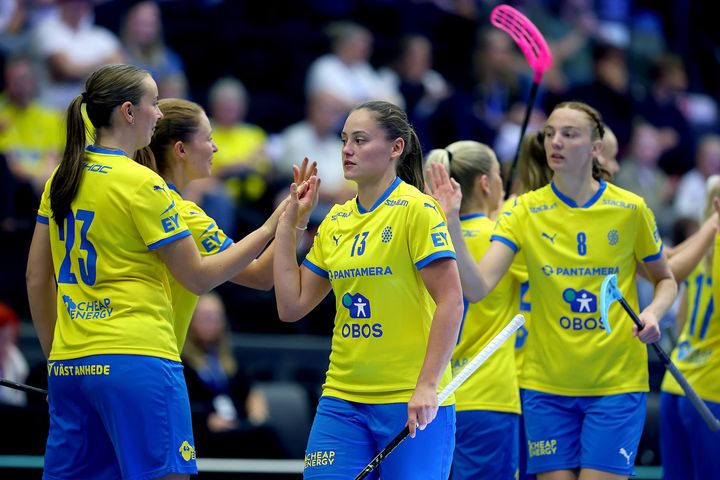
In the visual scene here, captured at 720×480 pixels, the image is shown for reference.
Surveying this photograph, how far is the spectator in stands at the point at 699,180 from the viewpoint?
486 inches

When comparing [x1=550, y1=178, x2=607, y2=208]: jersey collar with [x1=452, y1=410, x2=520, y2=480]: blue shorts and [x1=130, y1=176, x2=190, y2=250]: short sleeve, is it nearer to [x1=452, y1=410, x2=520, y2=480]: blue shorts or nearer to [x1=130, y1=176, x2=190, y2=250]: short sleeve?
[x1=452, y1=410, x2=520, y2=480]: blue shorts

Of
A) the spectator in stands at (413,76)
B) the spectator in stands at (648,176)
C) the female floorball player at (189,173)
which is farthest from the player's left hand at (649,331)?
the spectator in stands at (413,76)

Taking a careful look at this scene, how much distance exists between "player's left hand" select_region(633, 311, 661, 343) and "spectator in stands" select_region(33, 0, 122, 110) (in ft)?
20.9

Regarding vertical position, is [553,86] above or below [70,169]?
above

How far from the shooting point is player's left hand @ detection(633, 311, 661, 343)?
545cm

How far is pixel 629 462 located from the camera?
18.6 ft

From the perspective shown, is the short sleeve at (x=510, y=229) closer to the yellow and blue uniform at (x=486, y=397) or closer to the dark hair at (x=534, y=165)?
the yellow and blue uniform at (x=486, y=397)

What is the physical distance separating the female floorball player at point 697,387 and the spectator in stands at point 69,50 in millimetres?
5857

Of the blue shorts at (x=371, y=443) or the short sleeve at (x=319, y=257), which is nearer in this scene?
the blue shorts at (x=371, y=443)

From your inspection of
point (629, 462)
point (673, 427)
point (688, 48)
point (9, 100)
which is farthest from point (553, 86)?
point (629, 462)

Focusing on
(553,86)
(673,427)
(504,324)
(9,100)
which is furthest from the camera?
(553,86)

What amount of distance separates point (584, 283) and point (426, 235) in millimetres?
1293

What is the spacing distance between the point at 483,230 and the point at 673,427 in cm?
156

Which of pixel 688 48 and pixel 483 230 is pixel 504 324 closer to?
pixel 483 230
